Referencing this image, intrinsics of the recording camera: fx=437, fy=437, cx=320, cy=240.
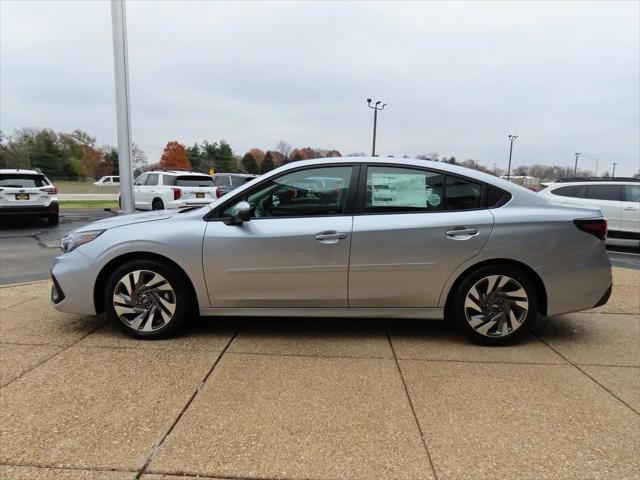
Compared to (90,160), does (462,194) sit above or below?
below

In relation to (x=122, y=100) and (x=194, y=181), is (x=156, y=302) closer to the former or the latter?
(x=122, y=100)

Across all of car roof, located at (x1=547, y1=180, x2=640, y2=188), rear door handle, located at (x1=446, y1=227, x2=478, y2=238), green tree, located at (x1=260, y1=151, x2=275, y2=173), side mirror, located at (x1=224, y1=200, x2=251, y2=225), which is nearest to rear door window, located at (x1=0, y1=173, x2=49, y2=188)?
side mirror, located at (x1=224, y1=200, x2=251, y2=225)

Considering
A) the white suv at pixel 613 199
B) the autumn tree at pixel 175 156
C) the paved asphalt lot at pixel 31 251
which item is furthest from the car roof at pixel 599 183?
the autumn tree at pixel 175 156

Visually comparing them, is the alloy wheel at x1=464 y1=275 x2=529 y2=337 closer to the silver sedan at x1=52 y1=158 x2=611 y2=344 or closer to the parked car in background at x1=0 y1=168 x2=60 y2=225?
the silver sedan at x1=52 y1=158 x2=611 y2=344

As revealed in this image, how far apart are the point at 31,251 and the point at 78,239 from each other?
18.5ft

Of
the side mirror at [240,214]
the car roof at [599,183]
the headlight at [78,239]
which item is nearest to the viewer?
the side mirror at [240,214]

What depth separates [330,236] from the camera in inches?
139

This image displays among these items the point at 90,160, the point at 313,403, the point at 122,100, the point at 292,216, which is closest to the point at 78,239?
the point at 292,216

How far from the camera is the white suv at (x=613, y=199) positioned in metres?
10.1

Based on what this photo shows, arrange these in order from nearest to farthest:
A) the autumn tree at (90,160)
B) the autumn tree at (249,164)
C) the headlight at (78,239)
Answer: the headlight at (78,239) < the autumn tree at (90,160) < the autumn tree at (249,164)

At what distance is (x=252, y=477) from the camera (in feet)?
6.84

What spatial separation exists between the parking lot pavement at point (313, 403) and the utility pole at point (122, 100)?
10.9 ft

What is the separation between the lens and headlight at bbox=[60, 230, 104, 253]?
3740 millimetres

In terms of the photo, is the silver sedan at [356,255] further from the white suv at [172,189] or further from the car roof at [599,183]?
the white suv at [172,189]
